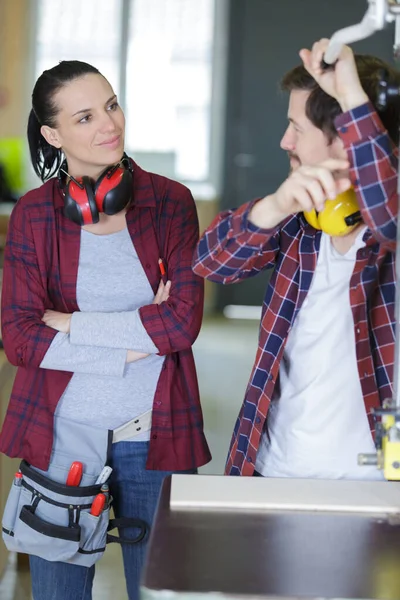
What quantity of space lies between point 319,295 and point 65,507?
0.71 meters

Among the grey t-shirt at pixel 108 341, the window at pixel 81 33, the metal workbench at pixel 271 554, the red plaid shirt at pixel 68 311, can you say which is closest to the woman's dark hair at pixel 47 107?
the red plaid shirt at pixel 68 311

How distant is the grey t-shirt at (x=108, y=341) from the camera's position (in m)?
1.91

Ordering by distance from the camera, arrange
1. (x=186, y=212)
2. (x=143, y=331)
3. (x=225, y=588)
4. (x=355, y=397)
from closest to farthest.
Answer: (x=225, y=588) → (x=355, y=397) → (x=143, y=331) → (x=186, y=212)

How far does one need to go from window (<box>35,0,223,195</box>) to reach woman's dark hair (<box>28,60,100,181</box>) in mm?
6284

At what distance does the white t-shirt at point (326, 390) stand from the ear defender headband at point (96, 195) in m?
0.49

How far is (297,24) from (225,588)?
7.19 m

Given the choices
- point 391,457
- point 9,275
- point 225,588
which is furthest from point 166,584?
point 9,275

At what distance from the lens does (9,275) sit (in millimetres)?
1987

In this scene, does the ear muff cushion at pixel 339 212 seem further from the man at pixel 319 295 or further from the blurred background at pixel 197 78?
the blurred background at pixel 197 78

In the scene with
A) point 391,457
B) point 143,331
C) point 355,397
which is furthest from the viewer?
point 143,331

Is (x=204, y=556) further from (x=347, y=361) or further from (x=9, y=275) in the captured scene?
(x=9, y=275)

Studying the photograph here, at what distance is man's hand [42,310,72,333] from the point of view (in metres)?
1.96

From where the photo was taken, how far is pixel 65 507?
1897 millimetres

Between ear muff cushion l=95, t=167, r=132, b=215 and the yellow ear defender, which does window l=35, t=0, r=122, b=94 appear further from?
the yellow ear defender
